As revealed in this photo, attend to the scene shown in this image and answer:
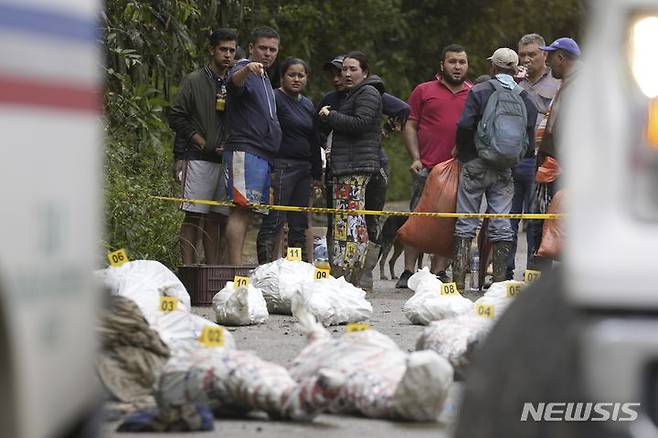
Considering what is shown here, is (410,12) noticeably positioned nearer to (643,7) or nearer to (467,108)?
(467,108)

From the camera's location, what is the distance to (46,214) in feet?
12.5

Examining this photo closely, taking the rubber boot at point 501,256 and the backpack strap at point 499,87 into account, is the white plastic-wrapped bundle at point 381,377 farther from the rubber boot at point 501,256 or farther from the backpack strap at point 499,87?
the rubber boot at point 501,256

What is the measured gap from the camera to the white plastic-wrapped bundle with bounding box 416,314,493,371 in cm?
757

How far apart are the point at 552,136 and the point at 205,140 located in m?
2.68

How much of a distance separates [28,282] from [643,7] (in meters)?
1.40

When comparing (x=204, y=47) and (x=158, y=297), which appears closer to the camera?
(x=158, y=297)

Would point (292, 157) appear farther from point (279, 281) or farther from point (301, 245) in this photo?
point (279, 281)

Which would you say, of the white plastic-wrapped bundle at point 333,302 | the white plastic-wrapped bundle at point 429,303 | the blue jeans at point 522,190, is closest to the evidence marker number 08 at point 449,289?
the white plastic-wrapped bundle at point 429,303

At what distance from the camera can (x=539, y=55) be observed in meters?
14.9

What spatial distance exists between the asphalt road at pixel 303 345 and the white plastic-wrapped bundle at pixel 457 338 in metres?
→ 0.14

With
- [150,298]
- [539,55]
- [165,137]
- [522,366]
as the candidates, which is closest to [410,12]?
[165,137]

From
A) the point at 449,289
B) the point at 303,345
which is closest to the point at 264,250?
the point at 449,289

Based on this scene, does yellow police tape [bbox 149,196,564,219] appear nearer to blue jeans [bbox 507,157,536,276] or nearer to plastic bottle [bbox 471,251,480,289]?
blue jeans [bbox 507,157,536,276]

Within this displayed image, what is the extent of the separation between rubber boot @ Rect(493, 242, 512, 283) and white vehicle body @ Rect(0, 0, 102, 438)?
32.4ft
